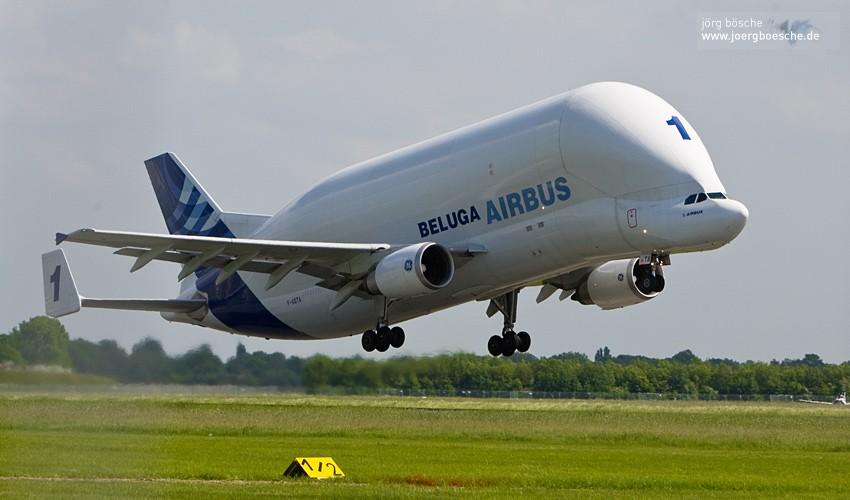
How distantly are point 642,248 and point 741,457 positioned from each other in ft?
51.5

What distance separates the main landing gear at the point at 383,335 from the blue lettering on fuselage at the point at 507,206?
233 centimetres

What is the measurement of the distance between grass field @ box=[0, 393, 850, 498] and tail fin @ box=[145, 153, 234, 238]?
6.51 m

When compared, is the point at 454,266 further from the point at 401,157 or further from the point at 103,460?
the point at 103,460

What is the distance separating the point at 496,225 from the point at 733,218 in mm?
6471

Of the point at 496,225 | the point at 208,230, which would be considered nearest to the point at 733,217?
the point at 496,225

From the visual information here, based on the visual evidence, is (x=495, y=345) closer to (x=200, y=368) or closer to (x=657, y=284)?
(x=657, y=284)

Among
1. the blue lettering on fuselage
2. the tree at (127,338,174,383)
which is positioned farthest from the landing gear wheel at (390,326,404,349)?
the tree at (127,338,174,383)

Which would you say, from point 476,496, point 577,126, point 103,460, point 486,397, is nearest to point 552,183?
point 577,126

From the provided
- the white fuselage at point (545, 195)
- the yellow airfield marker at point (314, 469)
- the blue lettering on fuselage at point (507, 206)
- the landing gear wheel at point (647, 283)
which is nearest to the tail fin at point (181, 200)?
the white fuselage at point (545, 195)

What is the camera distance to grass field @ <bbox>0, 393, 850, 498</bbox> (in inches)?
806

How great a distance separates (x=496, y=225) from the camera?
37.3m

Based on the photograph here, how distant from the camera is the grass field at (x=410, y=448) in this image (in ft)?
67.2

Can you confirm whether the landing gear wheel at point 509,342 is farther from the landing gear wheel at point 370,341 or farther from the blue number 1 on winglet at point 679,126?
the blue number 1 on winglet at point 679,126

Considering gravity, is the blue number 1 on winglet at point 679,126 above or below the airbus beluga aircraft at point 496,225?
above
